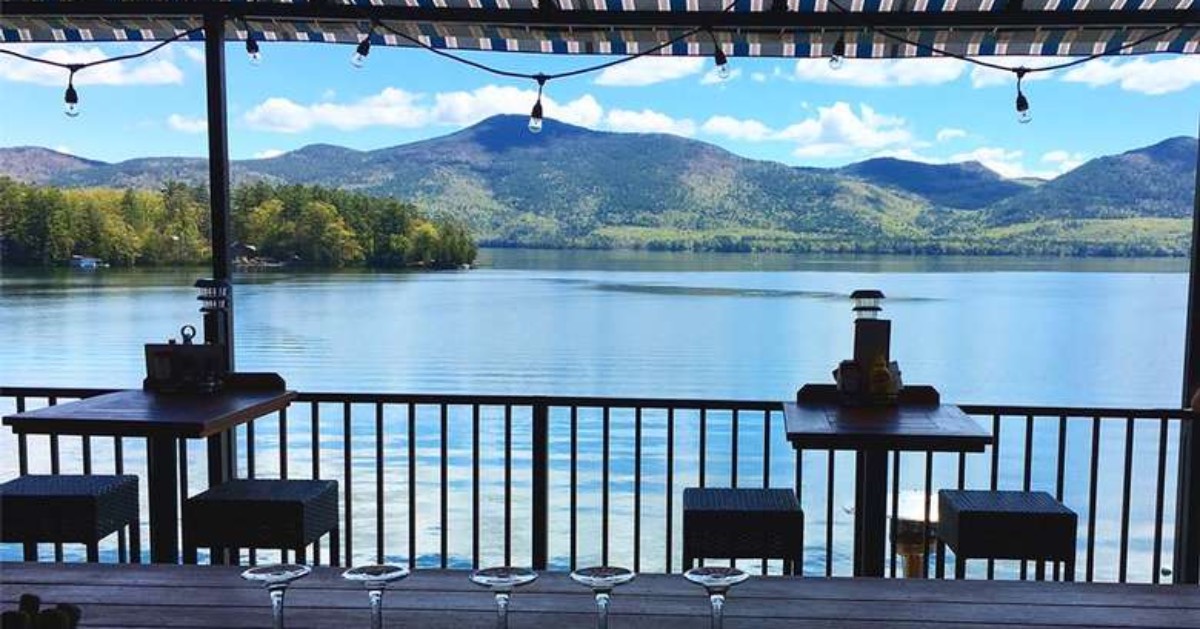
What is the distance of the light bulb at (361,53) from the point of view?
4.08m

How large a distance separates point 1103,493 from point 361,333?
Answer: 24572mm

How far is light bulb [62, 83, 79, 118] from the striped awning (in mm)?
337

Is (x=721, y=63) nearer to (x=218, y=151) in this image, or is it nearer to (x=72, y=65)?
(x=218, y=151)

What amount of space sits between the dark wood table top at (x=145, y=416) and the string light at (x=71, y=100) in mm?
1547

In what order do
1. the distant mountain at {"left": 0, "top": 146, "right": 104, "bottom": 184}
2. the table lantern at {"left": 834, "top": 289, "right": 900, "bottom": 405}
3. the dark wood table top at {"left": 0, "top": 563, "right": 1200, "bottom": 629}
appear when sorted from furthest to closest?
the distant mountain at {"left": 0, "top": 146, "right": 104, "bottom": 184}, the table lantern at {"left": 834, "top": 289, "right": 900, "bottom": 405}, the dark wood table top at {"left": 0, "top": 563, "right": 1200, "bottom": 629}

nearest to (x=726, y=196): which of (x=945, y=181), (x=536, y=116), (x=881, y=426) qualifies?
(x=945, y=181)

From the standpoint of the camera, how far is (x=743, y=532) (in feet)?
9.61

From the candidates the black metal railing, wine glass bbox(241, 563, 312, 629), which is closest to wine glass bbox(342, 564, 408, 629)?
wine glass bbox(241, 563, 312, 629)

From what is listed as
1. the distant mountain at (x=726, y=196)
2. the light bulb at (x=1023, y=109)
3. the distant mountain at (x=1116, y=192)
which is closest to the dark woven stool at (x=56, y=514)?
the light bulb at (x=1023, y=109)

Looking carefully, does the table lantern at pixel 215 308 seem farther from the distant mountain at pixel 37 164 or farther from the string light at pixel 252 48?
the distant mountain at pixel 37 164

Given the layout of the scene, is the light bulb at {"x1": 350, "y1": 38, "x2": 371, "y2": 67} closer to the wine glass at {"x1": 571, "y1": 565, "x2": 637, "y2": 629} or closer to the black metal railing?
the black metal railing

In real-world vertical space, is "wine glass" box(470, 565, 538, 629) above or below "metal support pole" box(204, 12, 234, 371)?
below

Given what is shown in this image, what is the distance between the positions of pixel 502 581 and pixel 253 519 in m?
1.87

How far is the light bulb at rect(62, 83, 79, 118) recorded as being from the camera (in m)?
4.14
